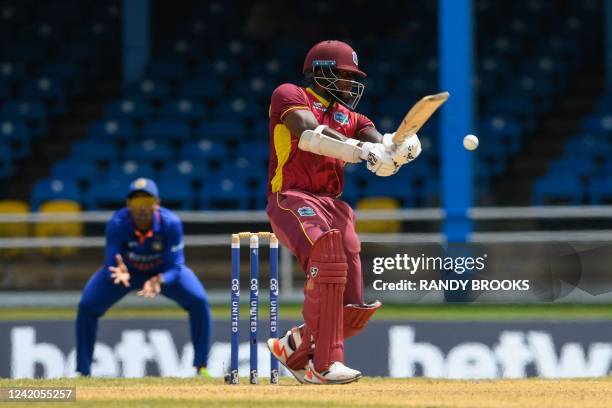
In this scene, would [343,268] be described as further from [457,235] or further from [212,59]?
[212,59]

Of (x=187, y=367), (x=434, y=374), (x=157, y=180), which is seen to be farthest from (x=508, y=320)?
(x=157, y=180)

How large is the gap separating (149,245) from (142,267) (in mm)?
208

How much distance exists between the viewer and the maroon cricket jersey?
7.87 meters

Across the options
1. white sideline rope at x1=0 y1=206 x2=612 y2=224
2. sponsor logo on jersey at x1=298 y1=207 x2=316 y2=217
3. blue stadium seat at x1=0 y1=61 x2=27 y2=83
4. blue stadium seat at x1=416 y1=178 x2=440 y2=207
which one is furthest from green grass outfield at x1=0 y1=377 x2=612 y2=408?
blue stadium seat at x1=0 y1=61 x2=27 y2=83

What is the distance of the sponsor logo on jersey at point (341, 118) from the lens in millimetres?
8086

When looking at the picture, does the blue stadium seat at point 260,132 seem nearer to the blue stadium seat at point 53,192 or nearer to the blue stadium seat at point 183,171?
the blue stadium seat at point 183,171

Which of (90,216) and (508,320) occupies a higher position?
(90,216)

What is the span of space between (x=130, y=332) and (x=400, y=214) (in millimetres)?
2707

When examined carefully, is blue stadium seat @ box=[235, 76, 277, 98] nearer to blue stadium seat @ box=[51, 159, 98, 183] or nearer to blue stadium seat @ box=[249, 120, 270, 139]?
blue stadium seat @ box=[249, 120, 270, 139]

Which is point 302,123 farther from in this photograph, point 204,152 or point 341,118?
point 204,152

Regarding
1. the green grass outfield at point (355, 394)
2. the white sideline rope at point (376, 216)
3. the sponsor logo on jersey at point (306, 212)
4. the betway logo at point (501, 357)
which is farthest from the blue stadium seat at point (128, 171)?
the sponsor logo on jersey at point (306, 212)

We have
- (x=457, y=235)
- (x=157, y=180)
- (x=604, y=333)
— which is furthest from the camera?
(x=157, y=180)

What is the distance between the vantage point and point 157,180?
1683 centimetres

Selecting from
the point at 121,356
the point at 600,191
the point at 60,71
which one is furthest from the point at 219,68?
the point at 121,356
